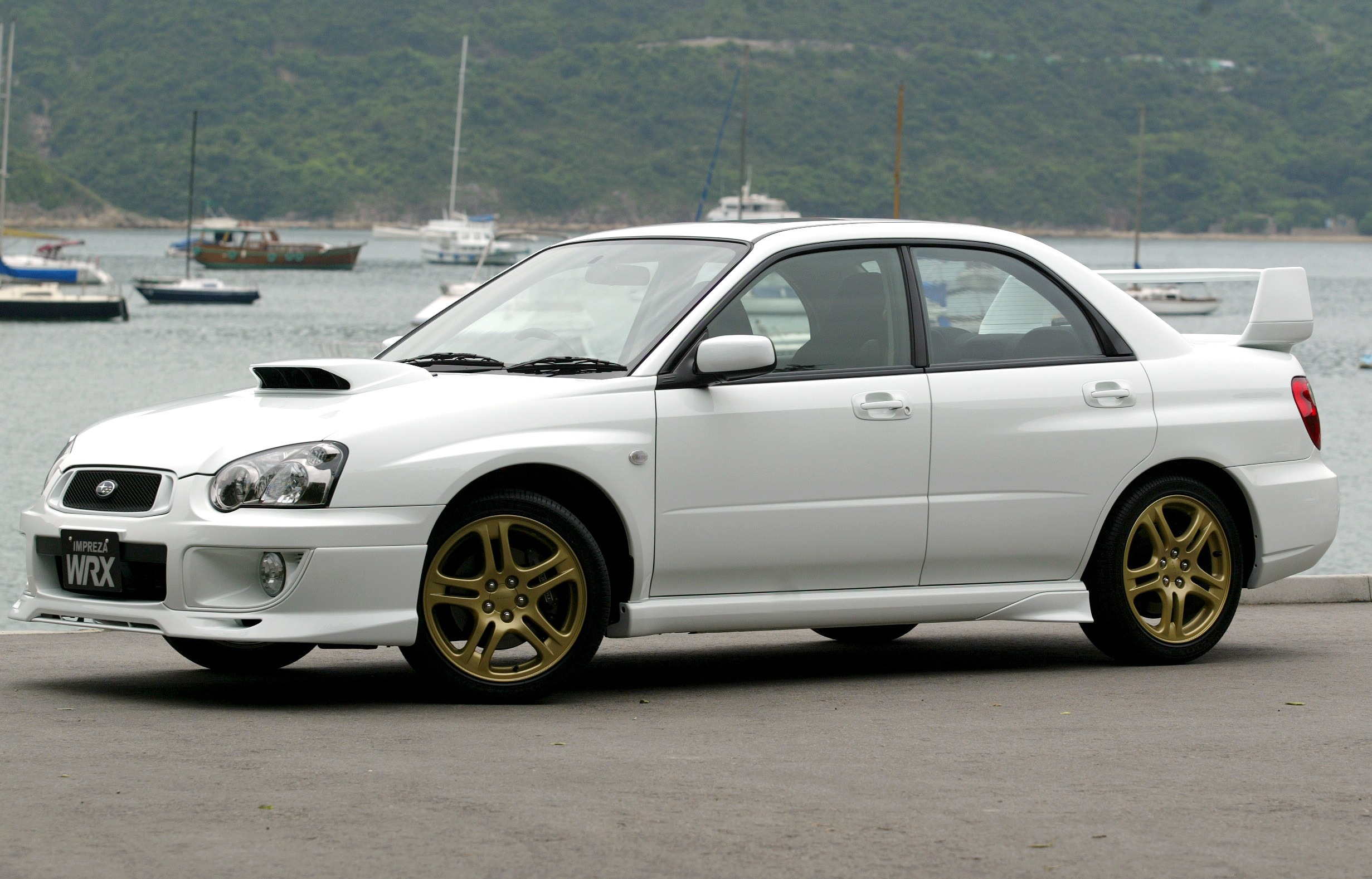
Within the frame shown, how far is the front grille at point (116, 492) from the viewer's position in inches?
267

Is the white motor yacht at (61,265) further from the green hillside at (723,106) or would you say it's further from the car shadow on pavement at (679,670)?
the car shadow on pavement at (679,670)

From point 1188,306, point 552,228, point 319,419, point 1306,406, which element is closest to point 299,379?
point 319,419

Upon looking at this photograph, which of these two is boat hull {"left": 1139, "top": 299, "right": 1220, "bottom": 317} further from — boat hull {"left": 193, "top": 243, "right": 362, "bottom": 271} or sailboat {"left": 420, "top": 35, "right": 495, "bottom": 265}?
boat hull {"left": 193, "top": 243, "right": 362, "bottom": 271}

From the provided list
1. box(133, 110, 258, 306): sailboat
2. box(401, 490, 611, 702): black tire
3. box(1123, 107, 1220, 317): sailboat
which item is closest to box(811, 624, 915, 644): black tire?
box(401, 490, 611, 702): black tire

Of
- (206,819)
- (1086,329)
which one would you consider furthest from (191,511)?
(1086,329)

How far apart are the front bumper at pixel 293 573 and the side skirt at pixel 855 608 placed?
86 cm

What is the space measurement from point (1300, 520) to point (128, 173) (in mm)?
167614

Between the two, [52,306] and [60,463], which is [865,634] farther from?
[52,306]

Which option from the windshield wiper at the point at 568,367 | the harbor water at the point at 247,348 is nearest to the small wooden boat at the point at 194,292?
the harbor water at the point at 247,348

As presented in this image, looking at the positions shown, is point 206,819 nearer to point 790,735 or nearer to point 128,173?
point 790,735

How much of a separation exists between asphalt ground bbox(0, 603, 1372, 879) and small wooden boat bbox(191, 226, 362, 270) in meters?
128

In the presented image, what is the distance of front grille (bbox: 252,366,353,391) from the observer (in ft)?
23.2

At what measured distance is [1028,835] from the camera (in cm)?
505

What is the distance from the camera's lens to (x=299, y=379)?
720 cm
